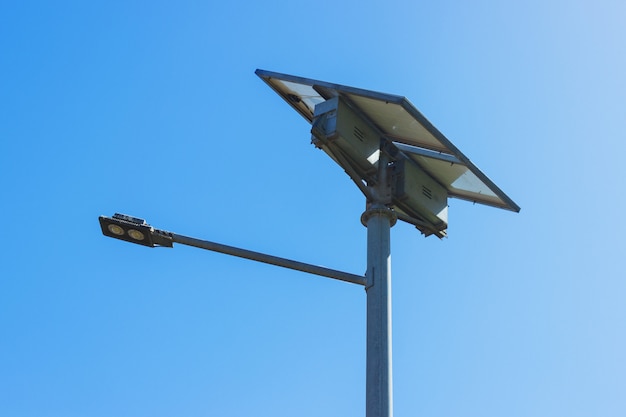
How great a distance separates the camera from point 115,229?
7527 mm

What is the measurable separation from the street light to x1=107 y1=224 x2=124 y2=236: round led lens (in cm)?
1

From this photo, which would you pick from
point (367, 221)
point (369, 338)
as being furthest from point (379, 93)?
point (369, 338)

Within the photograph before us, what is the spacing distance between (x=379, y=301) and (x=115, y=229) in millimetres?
2363

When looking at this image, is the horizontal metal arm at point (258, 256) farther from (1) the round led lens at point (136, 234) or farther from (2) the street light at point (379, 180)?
(1) the round led lens at point (136, 234)

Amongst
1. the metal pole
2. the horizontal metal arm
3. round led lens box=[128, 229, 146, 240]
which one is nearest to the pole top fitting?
the metal pole

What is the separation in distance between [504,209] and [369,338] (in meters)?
2.91

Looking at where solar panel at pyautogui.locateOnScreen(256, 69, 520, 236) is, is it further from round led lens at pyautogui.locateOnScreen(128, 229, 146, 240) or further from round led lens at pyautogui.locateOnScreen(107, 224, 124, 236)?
round led lens at pyautogui.locateOnScreen(107, 224, 124, 236)

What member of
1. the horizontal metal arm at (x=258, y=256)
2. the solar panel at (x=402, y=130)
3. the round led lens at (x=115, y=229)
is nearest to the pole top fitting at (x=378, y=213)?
the solar panel at (x=402, y=130)

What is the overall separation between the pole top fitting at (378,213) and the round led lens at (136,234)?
207 cm

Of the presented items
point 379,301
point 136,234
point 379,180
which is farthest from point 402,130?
point 136,234

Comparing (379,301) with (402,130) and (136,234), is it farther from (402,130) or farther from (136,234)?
(136,234)

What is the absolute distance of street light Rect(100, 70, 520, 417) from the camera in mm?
7488

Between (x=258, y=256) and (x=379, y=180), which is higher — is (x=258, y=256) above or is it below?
below

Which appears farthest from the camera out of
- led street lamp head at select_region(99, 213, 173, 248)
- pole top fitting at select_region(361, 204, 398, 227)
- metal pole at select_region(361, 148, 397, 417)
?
pole top fitting at select_region(361, 204, 398, 227)
